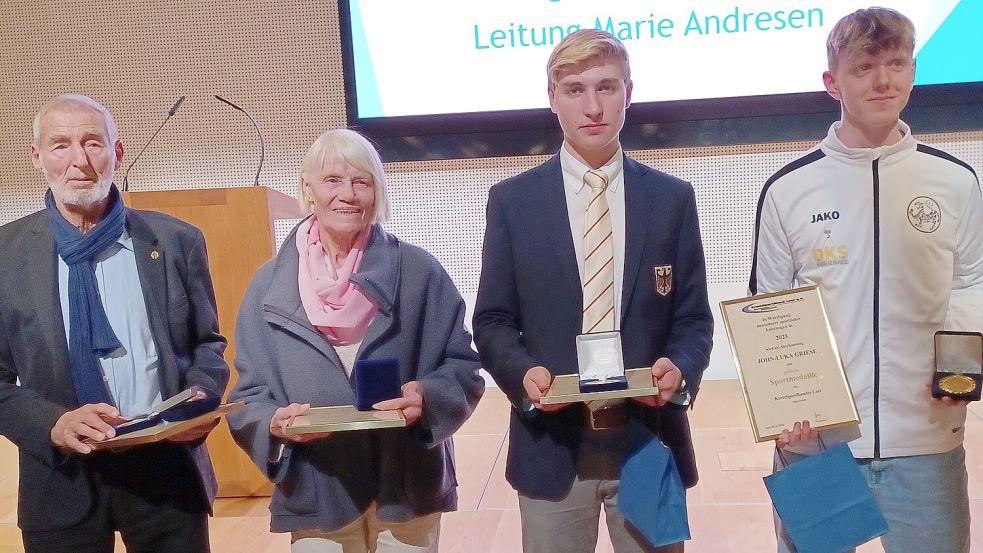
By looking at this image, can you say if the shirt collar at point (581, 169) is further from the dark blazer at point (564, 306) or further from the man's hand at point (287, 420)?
the man's hand at point (287, 420)

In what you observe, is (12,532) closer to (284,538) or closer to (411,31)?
(284,538)

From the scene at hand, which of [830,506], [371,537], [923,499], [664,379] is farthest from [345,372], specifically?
[923,499]

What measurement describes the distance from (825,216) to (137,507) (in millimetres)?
1732

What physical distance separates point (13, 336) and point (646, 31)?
3.83m

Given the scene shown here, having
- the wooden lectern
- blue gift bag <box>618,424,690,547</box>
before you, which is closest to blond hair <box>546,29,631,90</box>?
blue gift bag <box>618,424,690,547</box>

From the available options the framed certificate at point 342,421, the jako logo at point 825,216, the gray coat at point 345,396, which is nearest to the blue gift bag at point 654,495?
the gray coat at point 345,396

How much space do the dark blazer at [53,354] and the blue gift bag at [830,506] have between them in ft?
4.41

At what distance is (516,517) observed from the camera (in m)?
3.33

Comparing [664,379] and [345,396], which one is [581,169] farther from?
[345,396]

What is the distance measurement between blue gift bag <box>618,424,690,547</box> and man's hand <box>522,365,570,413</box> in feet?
0.75

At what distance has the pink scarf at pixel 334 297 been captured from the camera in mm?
1744

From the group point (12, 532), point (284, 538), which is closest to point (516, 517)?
point (284, 538)

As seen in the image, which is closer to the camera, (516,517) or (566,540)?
(566,540)

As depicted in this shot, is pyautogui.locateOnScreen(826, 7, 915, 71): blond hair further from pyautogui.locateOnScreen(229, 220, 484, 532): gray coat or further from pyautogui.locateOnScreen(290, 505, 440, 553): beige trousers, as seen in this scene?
pyautogui.locateOnScreen(290, 505, 440, 553): beige trousers
